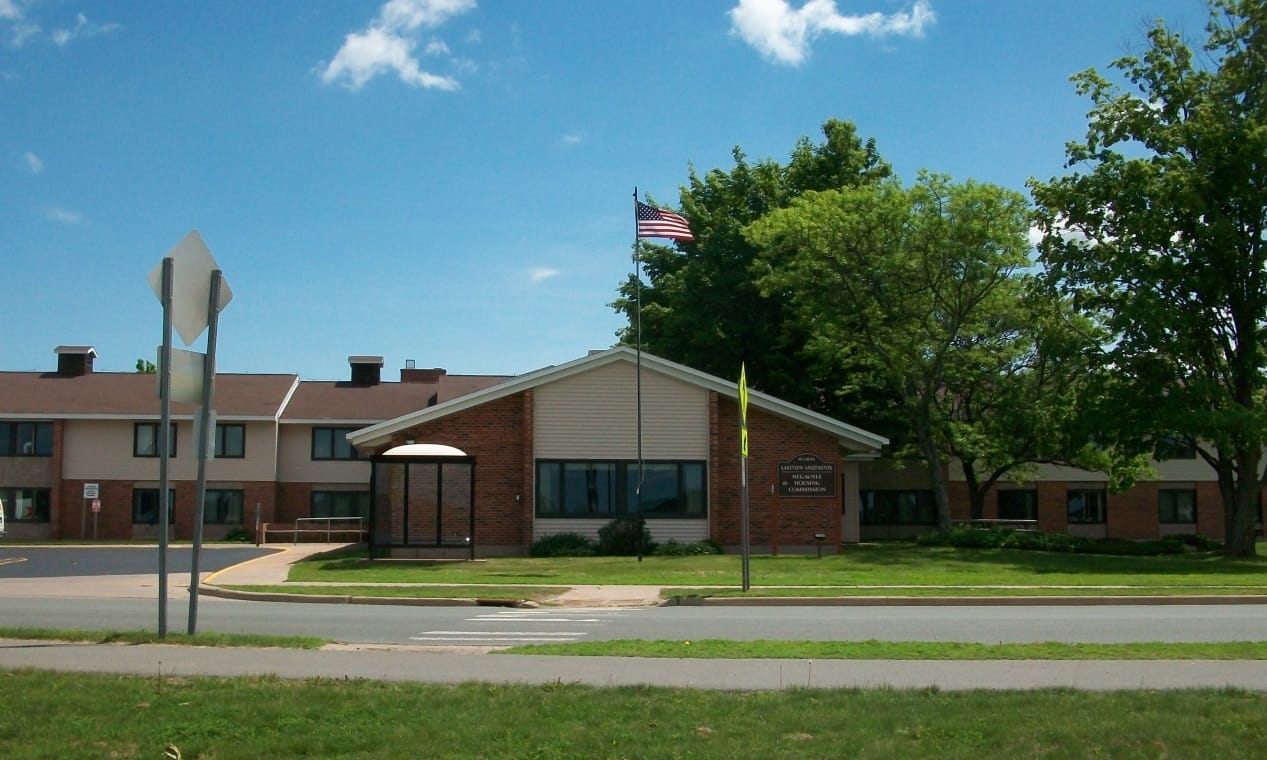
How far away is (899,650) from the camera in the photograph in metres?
12.5

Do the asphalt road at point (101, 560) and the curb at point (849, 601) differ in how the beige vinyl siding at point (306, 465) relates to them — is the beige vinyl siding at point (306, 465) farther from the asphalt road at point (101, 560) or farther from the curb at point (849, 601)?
the curb at point (849, 601)

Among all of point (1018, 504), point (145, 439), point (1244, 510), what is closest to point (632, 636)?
point (1244, 510)

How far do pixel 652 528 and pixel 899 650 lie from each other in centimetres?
2010

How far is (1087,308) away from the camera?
35812 mm

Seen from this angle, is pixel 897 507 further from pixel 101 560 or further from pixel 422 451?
pixel 101 560

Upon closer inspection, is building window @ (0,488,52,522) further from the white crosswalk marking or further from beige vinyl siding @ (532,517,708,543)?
the white crosswalk marking

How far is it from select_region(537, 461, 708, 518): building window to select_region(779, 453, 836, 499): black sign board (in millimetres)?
2458

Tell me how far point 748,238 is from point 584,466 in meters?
10.9

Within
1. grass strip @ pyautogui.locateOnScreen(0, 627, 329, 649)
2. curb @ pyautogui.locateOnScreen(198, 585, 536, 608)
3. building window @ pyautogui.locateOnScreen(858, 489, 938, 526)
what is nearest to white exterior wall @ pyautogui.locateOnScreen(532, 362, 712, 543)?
curb @ pyautogui.locateOnScreen(198, 585, 536, 608)

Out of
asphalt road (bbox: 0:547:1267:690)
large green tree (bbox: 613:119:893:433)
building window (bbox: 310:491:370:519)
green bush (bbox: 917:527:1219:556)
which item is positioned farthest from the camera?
building window (bbox: 310:491:370:519)

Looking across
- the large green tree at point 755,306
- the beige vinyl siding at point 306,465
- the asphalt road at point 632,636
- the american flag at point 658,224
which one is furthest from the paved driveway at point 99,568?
the large green tree at point 755,306

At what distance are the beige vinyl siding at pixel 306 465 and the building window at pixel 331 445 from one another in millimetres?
177

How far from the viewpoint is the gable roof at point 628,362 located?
104ft

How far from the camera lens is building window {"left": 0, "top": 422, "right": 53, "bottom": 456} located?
149ft
